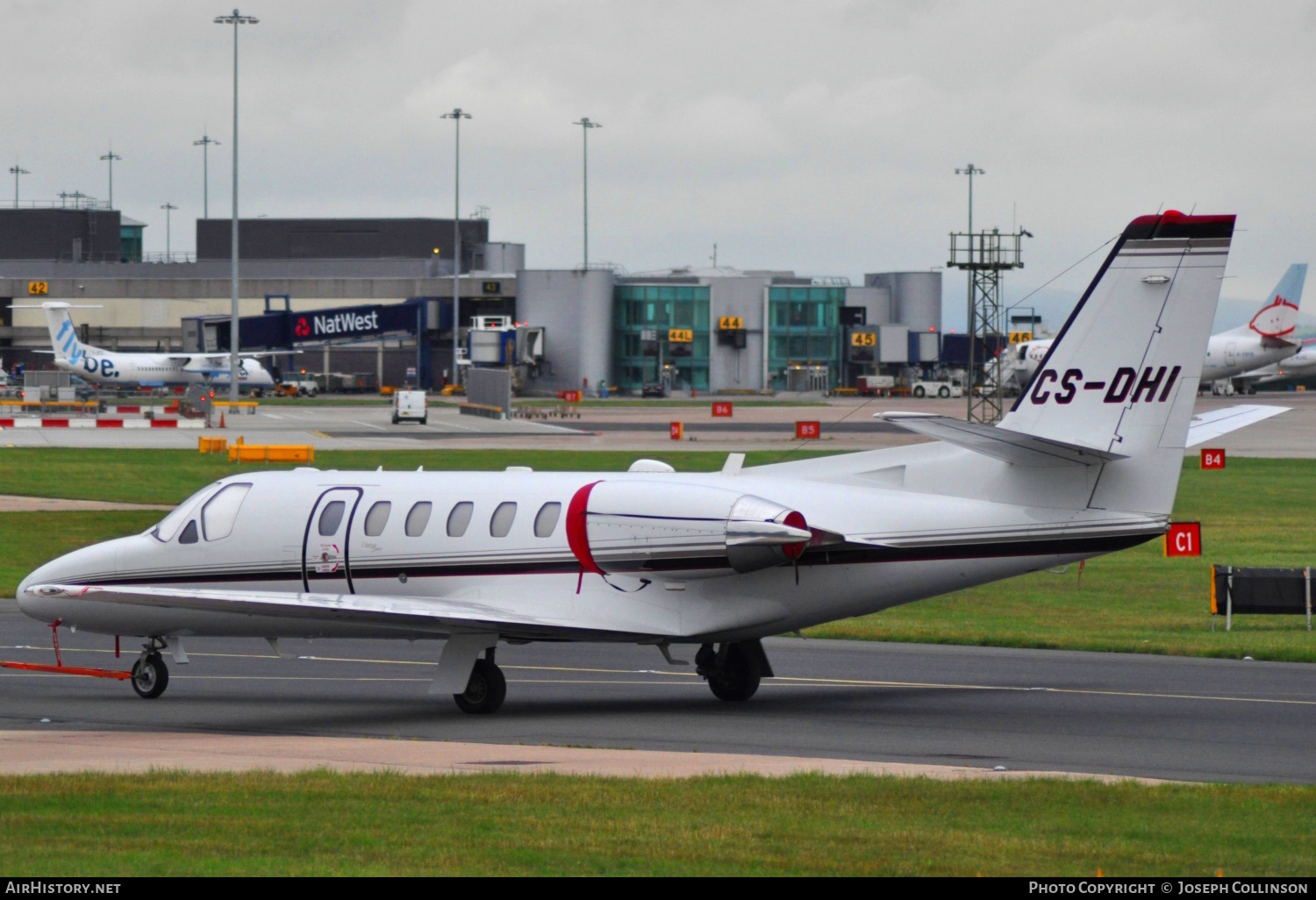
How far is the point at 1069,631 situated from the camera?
2812 centimetres

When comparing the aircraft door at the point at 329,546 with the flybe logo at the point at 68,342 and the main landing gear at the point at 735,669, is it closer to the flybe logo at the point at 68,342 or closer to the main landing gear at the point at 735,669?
the main landing gear at the point at 735,669

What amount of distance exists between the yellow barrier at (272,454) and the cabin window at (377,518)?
40.4 m

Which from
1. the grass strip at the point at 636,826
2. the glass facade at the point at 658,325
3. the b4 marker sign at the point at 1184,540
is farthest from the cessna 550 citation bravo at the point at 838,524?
the glass facade at the point at 658,325

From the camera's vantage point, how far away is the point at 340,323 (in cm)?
13000

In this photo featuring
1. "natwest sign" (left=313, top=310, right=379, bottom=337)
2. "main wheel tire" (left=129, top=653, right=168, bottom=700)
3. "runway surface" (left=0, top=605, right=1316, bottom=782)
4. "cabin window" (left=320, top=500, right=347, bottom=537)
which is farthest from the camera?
"natwest sign" (left=313, top=310, right=379, bottom=337)

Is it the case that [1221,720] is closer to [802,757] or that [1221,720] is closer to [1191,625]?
[802,757]

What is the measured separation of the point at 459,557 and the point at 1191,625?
14137 mm

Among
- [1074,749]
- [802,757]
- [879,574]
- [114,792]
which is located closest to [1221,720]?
[1074,749]

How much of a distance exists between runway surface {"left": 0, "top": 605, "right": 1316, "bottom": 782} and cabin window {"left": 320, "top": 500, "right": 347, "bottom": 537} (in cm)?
220

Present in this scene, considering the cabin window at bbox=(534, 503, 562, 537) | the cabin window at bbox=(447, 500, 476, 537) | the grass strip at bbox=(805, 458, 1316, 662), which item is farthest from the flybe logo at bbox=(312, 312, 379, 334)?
the cabin window at bbox=(534, 503, 562, 537)

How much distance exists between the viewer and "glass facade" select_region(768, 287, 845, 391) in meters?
152

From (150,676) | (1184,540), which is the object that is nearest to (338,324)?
(1184,540)

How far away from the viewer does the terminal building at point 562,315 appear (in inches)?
5866

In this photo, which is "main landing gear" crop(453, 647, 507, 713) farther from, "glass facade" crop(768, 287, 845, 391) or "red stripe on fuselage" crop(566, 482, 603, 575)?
"glass facade" crop(768, 287, 845, 391)
